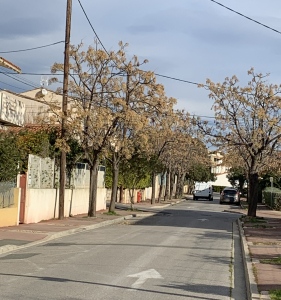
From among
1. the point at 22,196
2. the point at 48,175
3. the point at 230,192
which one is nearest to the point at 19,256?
the point at 22,196

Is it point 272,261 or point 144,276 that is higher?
point 272,261

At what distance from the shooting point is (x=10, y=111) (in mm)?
21734

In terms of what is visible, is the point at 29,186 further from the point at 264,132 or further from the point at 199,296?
the point at 199,296

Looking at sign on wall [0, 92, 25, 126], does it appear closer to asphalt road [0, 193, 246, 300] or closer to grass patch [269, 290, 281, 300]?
asphalt road [0, 193, 246, 300]

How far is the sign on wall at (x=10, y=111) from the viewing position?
822 inches

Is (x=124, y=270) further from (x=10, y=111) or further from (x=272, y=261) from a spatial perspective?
(x=10, y=111)

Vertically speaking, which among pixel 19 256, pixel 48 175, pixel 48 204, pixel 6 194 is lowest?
pixel 19 256

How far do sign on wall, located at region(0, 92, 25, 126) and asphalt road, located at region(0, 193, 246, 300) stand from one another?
6.34m

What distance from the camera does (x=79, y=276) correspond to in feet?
33.1

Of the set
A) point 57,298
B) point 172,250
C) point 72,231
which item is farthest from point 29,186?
point 57,298

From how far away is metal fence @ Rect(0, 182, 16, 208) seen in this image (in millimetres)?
19094

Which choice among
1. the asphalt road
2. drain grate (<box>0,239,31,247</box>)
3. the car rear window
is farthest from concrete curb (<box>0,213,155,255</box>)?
the car rear window

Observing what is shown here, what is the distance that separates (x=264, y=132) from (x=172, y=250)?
1341 centimetres

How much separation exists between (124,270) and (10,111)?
12.7 meters
